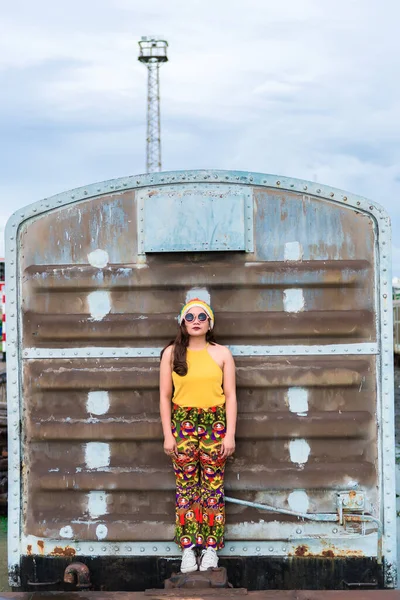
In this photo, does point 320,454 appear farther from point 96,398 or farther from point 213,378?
point 96,398

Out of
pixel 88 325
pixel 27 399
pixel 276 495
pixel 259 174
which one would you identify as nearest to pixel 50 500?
pixel 27 399

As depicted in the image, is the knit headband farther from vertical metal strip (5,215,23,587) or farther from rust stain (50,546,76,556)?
rust stain (50,546,76,556)

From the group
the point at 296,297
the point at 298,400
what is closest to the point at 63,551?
the point at 298,400

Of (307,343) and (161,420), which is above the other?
(307,343)

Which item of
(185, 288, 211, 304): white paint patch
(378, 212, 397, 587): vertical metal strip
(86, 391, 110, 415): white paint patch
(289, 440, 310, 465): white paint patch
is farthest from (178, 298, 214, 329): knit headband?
(378, 212, 397, 587): vertical metal strip

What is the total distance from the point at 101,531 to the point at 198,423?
1011 millimetres

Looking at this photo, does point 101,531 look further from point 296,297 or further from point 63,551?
point 296,297

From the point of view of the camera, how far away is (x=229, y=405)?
165 inches

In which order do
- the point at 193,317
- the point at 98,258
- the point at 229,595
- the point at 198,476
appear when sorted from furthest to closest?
the point at 98,258, the point at 198,476, the point at 193,317, the point at 229,595

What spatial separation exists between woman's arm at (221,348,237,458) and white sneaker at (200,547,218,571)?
608mm

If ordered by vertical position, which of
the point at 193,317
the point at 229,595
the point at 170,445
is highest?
the point at 193,317

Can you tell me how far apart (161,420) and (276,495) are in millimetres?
898

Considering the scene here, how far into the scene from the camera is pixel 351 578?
4480 mm

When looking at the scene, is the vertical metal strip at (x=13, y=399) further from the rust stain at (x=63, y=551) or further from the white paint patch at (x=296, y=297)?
the white paint patch at (x=296, y=297)
